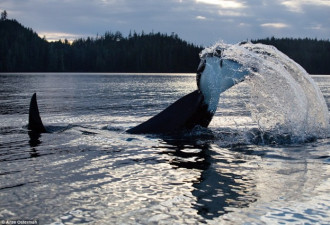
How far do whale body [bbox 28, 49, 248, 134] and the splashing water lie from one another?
1211mm

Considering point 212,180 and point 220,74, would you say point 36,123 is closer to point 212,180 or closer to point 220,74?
point 220,74

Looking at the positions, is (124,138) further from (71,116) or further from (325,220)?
A: (71,116)

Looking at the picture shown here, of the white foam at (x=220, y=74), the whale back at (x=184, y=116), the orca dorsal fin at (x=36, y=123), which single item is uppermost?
the white foam at (x=220, y=74)

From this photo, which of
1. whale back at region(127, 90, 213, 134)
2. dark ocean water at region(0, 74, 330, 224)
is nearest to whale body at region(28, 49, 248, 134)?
whale back at region(127, 90, 213, 134)

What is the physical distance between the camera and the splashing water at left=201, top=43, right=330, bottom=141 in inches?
400

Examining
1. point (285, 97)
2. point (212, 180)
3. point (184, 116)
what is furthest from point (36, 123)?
point (212, 180)

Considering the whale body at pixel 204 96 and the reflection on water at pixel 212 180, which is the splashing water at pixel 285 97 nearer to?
the whale body at pixel 204 96

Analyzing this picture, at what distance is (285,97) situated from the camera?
11.0m

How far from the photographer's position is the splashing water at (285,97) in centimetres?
1015

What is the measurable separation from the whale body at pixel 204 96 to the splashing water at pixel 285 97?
121 centimetres

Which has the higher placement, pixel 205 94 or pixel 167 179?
pixel 205 94

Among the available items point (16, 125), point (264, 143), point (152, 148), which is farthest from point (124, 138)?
point (16, 125)

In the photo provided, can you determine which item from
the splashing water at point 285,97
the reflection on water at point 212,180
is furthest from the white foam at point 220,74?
the reflection on water at point 212,180

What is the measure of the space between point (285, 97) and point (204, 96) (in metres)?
3.08
